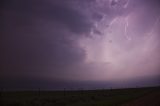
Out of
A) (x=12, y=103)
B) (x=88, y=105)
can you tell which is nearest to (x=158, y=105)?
(x=88, y=105)

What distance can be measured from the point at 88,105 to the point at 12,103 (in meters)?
10.7

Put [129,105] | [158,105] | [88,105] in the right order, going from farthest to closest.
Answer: [88,105], [129,105], [158,105]

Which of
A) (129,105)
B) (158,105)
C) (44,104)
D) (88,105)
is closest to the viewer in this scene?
(158,105)

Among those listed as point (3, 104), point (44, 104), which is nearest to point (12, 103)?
point (3, 104)

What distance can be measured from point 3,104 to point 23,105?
321 cm

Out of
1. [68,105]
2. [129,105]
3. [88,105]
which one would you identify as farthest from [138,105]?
[68,105]

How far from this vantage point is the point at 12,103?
106 ft

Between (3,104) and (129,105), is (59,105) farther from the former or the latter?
(129,105)

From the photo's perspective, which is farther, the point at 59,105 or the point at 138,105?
the point at 59,105

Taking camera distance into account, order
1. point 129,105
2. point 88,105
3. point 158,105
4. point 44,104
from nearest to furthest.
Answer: point 158,105 < point 129,105 < point 88,105 < point 44,104

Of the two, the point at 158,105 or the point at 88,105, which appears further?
the point at 88,105

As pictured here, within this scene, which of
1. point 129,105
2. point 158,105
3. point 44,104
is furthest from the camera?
point 44,104

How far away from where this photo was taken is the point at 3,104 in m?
32.2

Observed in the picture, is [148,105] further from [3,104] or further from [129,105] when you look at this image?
[3,104]
